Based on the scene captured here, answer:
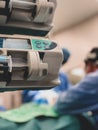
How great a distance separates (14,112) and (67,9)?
2.35 meters

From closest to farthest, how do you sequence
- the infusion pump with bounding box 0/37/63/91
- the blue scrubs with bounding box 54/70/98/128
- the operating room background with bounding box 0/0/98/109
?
1. the infusion pump with bounding box 0/37/63/91
2. the blue scrubs with bounding box 54/70/98/128
3. the operating room background with bounding box 0/0/98/109

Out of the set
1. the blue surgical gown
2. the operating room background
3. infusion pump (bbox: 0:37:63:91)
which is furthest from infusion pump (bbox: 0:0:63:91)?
the operating room background

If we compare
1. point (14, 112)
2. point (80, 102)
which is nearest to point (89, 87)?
point (80, 102)

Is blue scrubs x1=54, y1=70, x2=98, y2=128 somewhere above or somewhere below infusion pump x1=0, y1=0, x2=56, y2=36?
below

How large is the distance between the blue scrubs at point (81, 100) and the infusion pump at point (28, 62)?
0.53m

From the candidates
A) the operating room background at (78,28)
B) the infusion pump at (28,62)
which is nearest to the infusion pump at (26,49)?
the infusion pump at (28,62)

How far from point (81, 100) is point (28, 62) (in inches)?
24.1

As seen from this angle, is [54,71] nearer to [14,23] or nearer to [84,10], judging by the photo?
[14,23]

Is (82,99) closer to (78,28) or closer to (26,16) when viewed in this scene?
(26,16)

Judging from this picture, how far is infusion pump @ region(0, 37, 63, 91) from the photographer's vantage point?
1.79 feet

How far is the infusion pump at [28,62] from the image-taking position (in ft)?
1.79

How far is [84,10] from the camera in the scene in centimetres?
337

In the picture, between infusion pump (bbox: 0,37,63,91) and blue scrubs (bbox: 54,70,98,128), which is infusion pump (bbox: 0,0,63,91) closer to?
infusion pump (bbox: 0,37,63,91)

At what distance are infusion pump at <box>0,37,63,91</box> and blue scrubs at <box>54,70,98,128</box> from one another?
0.53m
